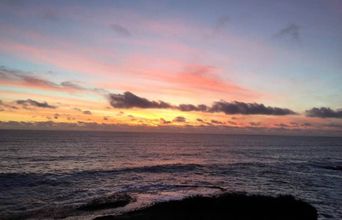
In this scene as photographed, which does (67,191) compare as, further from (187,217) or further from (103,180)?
(187,217)

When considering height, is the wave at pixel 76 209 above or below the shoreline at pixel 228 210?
below

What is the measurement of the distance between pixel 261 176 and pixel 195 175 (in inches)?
450

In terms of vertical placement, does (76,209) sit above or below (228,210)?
below

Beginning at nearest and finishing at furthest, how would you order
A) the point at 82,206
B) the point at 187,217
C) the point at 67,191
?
the point at 187,217 → the point at 82,206 → the point at 67,191

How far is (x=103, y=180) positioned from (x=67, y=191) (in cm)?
999

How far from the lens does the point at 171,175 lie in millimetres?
62969

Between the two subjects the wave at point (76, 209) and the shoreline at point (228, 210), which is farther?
the wave at point (76, 209)

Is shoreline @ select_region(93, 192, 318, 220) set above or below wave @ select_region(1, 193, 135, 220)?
above

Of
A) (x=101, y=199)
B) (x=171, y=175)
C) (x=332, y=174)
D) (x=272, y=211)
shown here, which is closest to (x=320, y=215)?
(x=272, y=211)

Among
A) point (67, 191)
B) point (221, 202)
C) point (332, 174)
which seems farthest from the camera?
point (332, 174)

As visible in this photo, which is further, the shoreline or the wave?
the wave

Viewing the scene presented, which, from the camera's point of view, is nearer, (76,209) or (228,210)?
(228,210)

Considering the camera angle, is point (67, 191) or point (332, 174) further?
point (332, 174)

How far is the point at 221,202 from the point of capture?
1329 inches
